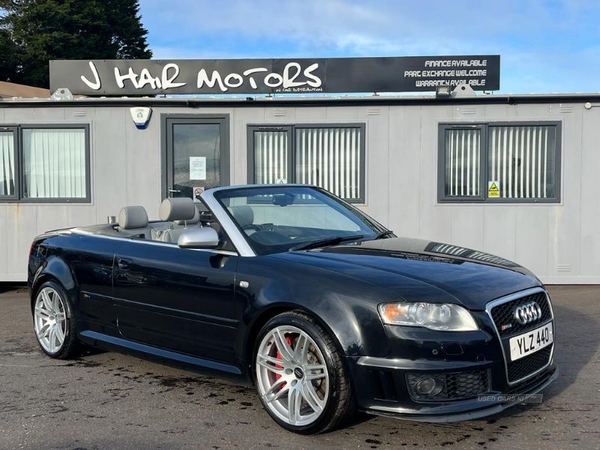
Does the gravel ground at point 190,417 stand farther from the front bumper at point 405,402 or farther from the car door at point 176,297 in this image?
the car door at point 176,297

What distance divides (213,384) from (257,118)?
5431mm

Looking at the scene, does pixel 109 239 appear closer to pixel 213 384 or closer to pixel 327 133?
pixel 213 384

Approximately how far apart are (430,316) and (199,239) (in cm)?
167

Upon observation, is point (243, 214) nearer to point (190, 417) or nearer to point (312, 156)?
point (190, 417)

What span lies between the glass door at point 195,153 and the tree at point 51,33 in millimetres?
38891

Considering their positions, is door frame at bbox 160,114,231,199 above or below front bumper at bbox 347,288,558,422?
above

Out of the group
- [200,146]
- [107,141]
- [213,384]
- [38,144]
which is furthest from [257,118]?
[213,384]

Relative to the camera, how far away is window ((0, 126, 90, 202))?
1023cm

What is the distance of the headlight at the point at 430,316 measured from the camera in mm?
3945

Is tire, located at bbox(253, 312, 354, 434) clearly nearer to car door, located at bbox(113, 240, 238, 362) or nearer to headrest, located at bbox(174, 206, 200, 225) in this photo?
car door, located at bbox(113, 240, 238, 362)

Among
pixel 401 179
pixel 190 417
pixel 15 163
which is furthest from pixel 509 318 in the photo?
pixel 15 163

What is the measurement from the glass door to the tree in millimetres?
38891

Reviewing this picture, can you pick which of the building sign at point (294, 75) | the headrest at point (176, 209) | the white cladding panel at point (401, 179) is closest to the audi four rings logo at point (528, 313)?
the headrest at point (176, 209)

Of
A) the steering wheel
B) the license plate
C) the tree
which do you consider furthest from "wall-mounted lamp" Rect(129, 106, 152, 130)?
the tree
